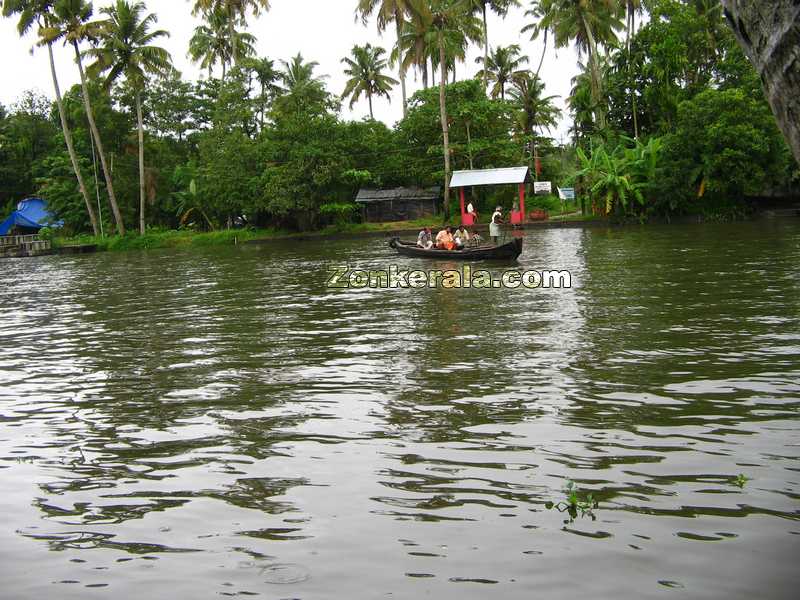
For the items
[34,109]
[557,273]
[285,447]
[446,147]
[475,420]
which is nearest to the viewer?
[285,447]

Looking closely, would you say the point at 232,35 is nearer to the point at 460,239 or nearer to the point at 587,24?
the point at 587,24

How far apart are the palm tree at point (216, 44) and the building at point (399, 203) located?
15.2 metres

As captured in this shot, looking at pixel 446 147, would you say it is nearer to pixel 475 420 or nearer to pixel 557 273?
pixel 557 273

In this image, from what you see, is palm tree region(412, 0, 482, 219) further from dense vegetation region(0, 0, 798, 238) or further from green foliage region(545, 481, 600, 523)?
green foliage region(545, 481, 600, 523)

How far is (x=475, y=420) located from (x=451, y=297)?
28.3 ft

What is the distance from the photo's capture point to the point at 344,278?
20.3m

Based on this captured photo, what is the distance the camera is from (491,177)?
41.5m

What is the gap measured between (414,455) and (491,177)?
37.0 m

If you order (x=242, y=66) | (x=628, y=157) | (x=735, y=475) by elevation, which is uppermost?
(x=242, y=66)

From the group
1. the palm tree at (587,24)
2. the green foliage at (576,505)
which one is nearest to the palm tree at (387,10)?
the palm tree at (587,24)

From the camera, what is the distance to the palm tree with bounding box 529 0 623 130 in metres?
42.0

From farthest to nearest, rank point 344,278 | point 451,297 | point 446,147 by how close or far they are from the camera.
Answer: point 446,147
point 344,278
point 451,297

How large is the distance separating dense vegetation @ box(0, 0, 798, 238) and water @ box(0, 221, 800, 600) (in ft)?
89.5

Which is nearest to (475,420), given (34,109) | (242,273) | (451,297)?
(451,297)
